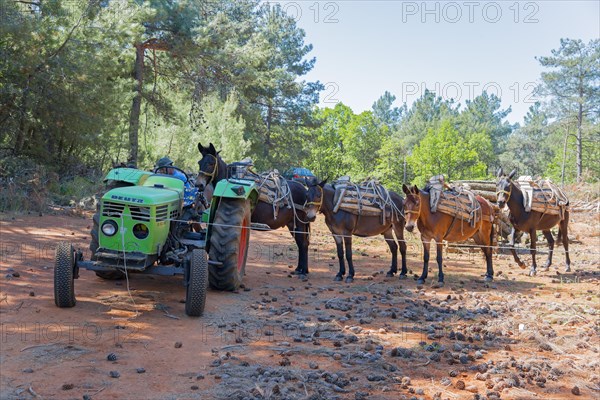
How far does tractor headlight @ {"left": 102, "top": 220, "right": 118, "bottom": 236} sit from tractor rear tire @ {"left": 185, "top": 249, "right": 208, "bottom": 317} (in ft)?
3.35

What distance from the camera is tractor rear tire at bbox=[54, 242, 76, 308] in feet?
21.4

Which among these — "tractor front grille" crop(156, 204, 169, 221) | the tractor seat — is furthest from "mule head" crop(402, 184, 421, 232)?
"tractor front grille" crop(156, 204, 169, 221)

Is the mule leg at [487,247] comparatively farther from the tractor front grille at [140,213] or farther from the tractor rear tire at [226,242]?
the tractor front grille at [140,213]

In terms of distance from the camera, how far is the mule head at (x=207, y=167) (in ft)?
30.7

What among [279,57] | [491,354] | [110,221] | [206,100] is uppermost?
[279,57]

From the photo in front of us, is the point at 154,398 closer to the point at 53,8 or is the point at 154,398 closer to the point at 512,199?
the point at 512,199

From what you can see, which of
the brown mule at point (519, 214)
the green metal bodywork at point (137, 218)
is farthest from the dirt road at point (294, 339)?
the brown mule at point (519, 214)

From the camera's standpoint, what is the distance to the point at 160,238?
280 inches

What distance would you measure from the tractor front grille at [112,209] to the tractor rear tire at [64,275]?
611 millimetres

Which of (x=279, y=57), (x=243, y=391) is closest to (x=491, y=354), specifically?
(x=243, y=391)

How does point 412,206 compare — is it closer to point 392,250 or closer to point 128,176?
point 392,250

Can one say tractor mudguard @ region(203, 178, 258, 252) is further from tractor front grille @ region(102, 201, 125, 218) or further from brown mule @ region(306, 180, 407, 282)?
brown mule @ region(306, 180, 407, 282)

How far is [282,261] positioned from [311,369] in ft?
24.0

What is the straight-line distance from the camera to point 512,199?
1244 cm
